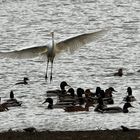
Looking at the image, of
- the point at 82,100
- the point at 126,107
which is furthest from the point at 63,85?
the point at 126,107

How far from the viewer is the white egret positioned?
28156 millimetres

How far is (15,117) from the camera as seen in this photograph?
87.9 feet

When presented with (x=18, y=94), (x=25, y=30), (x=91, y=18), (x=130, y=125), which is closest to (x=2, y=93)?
(x=18, y=94)

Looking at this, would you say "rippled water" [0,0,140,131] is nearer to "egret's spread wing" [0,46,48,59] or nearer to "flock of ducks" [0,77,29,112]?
"flock of ducks" [0,77,29,112]

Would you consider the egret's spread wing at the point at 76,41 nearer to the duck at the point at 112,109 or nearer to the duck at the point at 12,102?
the duck at the point at 112,109

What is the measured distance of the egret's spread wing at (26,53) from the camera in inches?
1100

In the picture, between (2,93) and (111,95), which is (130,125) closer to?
(111,95)

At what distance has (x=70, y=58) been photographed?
39.0 meters

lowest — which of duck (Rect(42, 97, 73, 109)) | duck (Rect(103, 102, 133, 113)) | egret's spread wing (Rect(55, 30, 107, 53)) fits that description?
duck (Rect(103, 102, 133, 113))

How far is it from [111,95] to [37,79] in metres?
5.25

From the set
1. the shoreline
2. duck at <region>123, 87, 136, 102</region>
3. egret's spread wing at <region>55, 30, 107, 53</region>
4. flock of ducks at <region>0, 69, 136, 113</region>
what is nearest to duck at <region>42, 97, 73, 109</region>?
flock of ducks at <region>0, 69, 136, 113</region>

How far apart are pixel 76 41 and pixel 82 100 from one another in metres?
1.95

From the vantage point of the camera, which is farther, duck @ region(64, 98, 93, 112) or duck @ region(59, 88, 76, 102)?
duck @ region(59, 88, 76, 102)

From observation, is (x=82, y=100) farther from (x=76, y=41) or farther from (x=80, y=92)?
(x=76, y=41)
